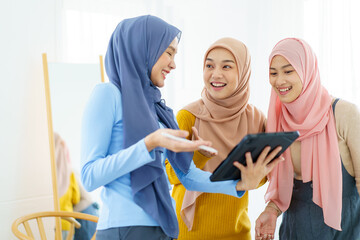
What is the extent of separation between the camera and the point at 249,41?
3352 millimetres

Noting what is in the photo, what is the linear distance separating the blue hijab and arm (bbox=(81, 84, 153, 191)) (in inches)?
1.7

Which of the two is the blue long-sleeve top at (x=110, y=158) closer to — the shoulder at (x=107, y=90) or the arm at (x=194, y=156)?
the shoulder at (x=107, y=90)

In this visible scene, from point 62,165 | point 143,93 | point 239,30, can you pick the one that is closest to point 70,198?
point 62,165

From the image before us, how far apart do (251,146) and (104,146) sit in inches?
17.2

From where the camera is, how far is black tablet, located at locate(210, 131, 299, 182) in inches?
43.7

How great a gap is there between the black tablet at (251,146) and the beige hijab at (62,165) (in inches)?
64.3

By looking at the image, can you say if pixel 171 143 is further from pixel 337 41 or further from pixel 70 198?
pixel 337 41

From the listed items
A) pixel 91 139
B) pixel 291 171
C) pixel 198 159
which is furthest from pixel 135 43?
pixel 291 171

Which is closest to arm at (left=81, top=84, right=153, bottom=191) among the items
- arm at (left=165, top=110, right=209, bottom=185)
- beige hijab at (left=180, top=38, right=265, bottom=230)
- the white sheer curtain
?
arm at (left=165, top=110, right=209, bottom=185)

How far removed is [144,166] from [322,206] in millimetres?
866

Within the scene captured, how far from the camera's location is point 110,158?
1.12 m

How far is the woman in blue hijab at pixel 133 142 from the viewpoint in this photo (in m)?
1.11

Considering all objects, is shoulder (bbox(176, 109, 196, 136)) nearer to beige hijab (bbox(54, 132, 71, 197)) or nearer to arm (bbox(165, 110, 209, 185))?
arm (bbox(165, 110, 209, 185))

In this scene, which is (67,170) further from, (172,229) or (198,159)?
(172,229)
